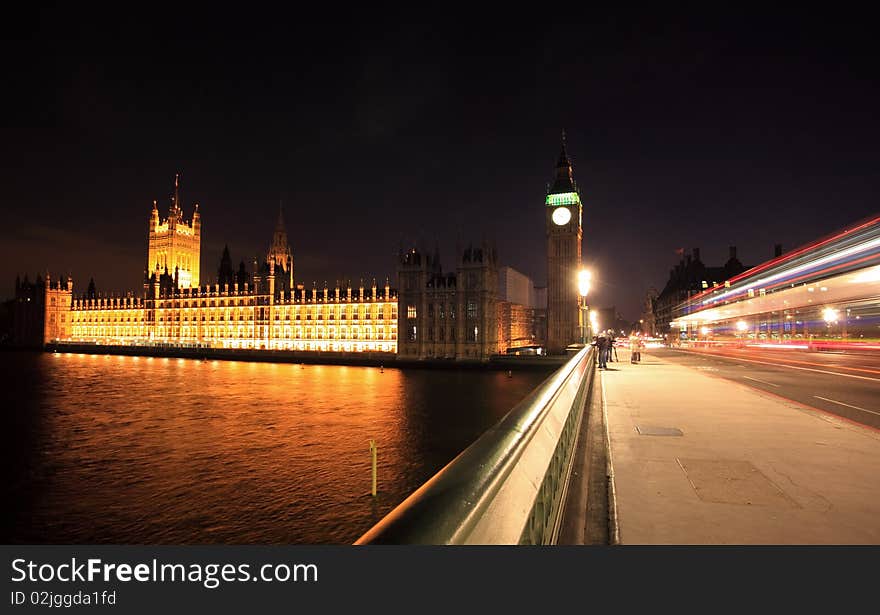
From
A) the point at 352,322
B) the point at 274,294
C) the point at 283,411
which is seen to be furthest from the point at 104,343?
the point at 283,411

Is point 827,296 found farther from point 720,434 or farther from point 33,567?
point 33,567

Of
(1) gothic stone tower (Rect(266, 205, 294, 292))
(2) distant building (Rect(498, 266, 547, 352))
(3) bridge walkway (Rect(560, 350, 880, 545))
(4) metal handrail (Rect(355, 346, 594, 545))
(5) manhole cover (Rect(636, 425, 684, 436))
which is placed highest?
(1) gothic stone tower (Rect(266, 205, 294, 292))

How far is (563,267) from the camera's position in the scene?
8181 centimetres

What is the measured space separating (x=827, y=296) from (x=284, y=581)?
154ft

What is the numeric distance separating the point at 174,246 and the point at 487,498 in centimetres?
16732

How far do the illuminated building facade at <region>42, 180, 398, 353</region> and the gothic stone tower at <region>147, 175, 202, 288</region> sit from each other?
0.31 meters

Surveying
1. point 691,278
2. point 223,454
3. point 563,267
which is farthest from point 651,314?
point 223,454

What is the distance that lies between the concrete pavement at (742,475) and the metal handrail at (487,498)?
158cm

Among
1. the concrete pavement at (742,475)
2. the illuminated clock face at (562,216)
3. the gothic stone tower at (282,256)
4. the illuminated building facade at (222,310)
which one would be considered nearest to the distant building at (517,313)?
the illuminated clock face at (562,216)

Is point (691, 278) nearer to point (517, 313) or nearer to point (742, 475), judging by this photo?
point (517, 313)

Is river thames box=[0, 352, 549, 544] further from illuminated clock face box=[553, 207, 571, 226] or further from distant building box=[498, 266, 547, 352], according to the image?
illuminated clock face box=[553, 207, 571, 226]

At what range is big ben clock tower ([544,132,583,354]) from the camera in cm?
8119

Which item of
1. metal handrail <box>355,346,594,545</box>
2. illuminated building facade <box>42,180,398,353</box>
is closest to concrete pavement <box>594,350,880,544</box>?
metal handrail <box>355,346,594,545</box>

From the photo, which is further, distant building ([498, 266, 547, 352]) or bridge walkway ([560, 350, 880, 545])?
distant building ([498, 266, 547, 352])
